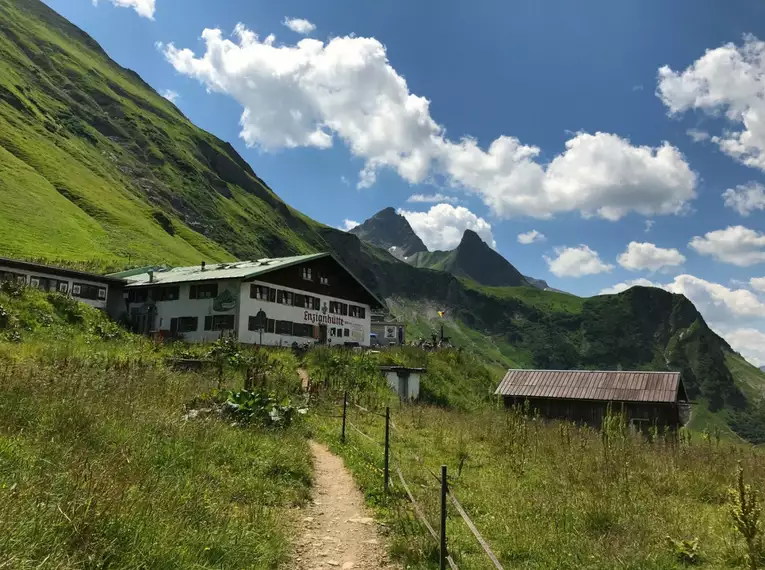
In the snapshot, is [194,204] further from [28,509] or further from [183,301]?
[28,509]

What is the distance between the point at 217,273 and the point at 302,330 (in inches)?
356

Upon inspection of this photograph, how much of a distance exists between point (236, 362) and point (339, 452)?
14559mm

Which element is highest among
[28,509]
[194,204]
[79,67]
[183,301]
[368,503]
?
[79,67]

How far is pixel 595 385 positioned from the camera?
34.7 metres

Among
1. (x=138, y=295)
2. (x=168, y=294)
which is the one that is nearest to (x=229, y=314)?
(x=168, y=294)

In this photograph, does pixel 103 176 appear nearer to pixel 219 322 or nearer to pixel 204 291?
pixel 204 291

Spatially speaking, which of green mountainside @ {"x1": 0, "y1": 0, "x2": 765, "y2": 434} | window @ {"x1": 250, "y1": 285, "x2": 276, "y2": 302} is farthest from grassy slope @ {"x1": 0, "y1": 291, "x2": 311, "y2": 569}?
Result: green mountainside @ {"x1": 0, "y1": 0, "x2": 765, "y2": 434}

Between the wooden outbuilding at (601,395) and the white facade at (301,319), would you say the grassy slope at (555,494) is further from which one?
the white facade at (301,319)

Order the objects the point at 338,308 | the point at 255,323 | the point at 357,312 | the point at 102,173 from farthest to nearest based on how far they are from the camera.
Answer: the point at 102,173 → the point at 357,312 → the point at 338,308 → the point at 255,323

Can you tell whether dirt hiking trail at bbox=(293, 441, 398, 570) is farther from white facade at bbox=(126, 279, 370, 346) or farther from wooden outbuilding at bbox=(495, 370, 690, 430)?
white facade at bbox=(126, 279, 370, 346)

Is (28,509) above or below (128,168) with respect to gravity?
below

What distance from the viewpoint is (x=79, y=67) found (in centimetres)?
16450

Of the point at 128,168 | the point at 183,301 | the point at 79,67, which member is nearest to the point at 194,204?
the point at 128,168

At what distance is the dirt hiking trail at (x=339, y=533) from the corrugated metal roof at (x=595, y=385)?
26.7 meters
